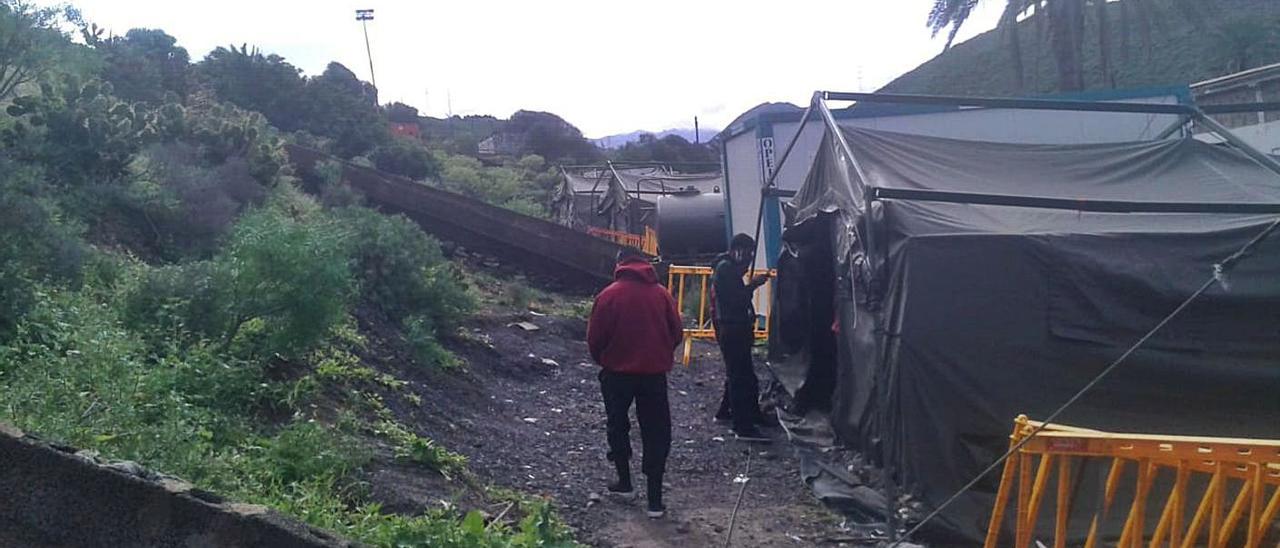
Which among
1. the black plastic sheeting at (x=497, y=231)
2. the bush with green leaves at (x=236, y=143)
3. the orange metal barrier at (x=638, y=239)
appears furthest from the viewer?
the orange metal barrier at (x=638, y=239)

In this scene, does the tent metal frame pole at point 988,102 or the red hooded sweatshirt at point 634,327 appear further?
the tent metal frame pole at point 988,102

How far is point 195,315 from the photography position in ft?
26.6

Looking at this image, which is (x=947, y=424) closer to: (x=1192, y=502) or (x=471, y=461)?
(x=1192, y=502)

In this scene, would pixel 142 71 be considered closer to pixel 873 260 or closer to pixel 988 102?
pixel 988 102

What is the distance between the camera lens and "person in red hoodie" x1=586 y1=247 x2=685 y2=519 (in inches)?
297

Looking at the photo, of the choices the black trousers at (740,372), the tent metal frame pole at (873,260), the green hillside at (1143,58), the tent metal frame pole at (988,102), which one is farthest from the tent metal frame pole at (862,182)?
the green hillside at (1143,58)

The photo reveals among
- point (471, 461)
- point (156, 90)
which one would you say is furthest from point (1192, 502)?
point (156, 90)

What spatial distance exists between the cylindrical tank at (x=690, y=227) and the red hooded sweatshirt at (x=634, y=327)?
52.8 feet

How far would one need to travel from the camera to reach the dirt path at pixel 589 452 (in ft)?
23.9

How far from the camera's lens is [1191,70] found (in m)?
33.7

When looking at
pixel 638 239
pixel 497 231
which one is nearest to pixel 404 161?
pixel 638 239

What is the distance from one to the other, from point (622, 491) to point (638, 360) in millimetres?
928

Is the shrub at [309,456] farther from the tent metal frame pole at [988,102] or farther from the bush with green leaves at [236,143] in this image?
the bush with green leaves at [236,143]

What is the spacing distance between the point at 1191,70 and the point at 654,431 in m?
31.1
